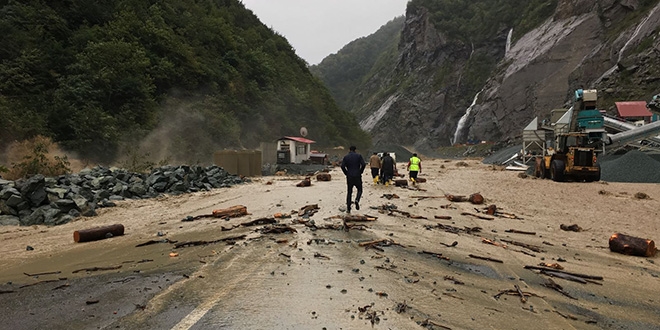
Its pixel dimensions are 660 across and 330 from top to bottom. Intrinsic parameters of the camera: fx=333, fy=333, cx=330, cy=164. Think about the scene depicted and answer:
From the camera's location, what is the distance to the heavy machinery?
16141 mm

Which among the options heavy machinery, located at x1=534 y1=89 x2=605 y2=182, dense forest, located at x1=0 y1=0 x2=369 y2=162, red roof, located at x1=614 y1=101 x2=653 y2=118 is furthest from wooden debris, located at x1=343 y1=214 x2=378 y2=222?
red roof, located at x1=614 y1=101 x2=653 y2=118

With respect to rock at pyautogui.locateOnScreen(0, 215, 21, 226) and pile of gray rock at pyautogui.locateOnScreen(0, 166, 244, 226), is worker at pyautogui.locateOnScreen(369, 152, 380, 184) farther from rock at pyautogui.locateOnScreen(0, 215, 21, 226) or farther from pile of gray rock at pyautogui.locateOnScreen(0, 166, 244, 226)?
rock at pyautogui.locateOnScreen(0, 215, 21, 226)

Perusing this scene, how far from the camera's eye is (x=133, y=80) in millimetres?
26125

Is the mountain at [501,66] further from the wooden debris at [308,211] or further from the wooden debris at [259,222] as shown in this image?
the wooden debris at [259,222]

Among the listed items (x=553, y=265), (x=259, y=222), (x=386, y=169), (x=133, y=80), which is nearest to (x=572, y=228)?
(x=553, y=265)

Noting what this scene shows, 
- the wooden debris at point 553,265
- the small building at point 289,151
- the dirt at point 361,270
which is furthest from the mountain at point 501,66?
the wooden debris at point 553,265

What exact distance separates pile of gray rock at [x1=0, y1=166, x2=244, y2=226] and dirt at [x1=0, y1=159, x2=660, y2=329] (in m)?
0.63

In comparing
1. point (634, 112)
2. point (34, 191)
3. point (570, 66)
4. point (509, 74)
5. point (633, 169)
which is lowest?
point (34, 191)

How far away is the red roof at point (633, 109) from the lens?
2591 cm

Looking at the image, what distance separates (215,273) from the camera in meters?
4.82

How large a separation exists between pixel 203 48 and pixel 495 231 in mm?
39915

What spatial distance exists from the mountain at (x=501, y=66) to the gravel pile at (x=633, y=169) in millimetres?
16314

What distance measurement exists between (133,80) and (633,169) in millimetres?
33146

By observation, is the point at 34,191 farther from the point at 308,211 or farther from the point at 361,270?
the point at 361,270
